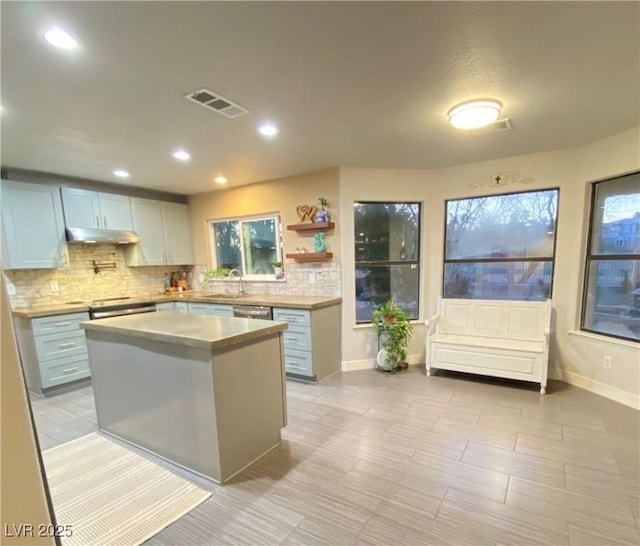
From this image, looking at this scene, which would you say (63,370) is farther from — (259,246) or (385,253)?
(385,253)

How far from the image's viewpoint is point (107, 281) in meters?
4.44

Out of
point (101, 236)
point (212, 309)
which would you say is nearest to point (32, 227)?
point (101, 236)

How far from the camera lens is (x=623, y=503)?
1.78 m

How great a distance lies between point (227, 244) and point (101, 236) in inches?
65.5

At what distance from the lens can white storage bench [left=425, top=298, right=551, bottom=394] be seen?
3.17m

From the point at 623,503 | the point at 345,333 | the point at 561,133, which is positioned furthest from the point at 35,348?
the point at 561,133

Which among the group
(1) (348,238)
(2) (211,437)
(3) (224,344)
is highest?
(1) (348,238)

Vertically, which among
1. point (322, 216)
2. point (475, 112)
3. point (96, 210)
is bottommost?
point (322, 216)

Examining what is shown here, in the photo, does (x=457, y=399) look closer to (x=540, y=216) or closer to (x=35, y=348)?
(x=540, y=216)

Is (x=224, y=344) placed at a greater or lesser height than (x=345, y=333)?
greater

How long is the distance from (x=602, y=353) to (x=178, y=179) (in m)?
5.14

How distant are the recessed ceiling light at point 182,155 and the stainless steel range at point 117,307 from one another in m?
1.95

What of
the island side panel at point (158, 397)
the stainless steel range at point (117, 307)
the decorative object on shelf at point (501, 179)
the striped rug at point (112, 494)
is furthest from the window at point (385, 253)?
the stainless steel range at point (117, 307)

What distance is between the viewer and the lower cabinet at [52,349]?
330 centimetres
